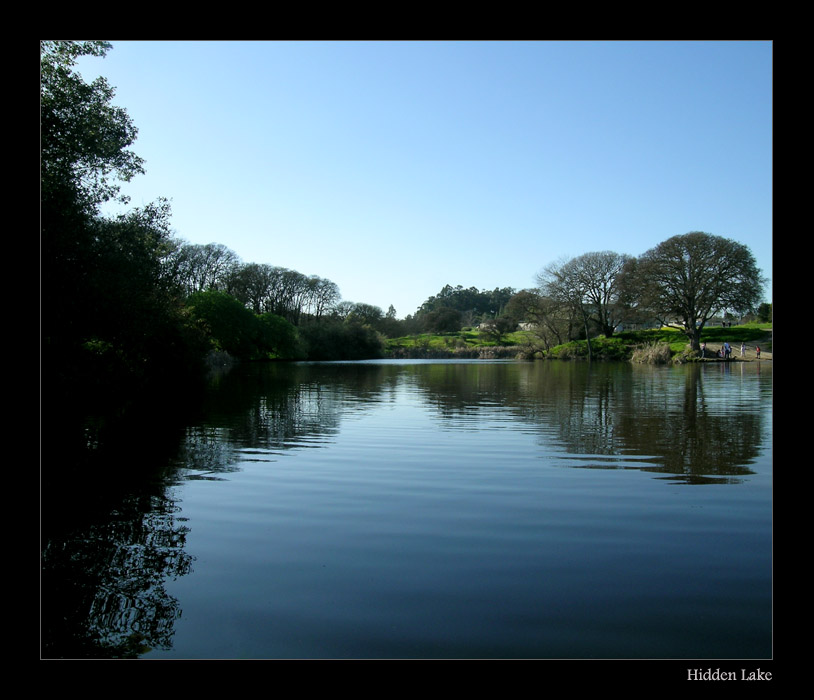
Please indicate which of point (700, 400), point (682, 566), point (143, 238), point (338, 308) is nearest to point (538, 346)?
point (338, 308)

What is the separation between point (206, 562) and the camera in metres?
4.90

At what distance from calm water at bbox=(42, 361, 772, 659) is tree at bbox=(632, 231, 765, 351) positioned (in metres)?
48.6

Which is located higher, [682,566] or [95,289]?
[95,289]

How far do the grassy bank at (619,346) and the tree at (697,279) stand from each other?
349cm

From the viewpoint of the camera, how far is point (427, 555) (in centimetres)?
504

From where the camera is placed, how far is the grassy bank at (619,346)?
54.4 metres

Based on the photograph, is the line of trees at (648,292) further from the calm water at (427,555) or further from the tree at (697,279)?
the calm water at (427,555)

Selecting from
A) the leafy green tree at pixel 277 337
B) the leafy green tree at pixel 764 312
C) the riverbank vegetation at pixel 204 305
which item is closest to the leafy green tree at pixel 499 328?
the riverbank vegetation at pixel 204 305
